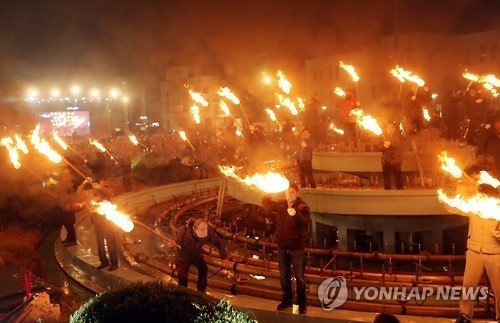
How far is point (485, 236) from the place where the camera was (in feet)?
22.3

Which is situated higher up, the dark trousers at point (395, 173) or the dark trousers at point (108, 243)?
the dark trousers at point (395, 173)

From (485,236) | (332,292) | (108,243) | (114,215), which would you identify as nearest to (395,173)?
(332,292)

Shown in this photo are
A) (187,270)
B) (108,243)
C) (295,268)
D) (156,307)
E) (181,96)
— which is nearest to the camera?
(156,307)

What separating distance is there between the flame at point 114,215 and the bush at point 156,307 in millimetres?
3367

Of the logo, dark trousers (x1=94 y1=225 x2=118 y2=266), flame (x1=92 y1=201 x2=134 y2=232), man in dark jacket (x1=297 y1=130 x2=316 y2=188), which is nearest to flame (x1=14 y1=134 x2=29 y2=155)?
dark trousers (x1=94 y1=225 x2=118 y2=266)

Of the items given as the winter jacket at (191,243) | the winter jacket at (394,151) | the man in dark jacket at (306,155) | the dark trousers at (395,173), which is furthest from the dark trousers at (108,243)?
the winter jacket at (394,151)

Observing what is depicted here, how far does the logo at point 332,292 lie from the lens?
26.8ft

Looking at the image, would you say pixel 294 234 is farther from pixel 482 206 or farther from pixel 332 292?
pixel 482 206

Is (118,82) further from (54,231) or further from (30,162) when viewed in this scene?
(54,231)

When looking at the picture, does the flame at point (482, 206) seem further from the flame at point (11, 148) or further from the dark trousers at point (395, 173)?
the flame at point (11, 148)

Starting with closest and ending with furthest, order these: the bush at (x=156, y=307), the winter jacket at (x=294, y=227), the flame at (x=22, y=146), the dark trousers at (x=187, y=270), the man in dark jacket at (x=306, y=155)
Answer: the bush at (x=156, y=307) < the winter jacket at (x=294, y=227) < the dark trousers at (x=187, y=270) < the man in dark jacket at (x=306, y=155) < the flame at (x=22, y=146)

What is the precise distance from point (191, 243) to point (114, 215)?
1630 mm

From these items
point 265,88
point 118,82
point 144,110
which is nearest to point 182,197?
point 265,88

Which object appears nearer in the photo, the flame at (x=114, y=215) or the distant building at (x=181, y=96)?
the flame at (x=114, y=215)
